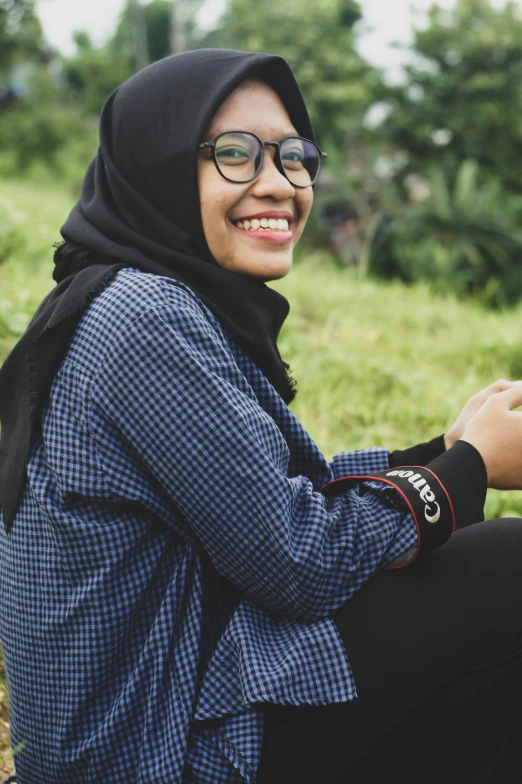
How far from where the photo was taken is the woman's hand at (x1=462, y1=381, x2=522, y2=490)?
4.47 ft

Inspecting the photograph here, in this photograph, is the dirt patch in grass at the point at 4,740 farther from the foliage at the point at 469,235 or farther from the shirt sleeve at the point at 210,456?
the foliage at the point at 469,235

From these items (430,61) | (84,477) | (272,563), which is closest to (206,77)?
(84,477)

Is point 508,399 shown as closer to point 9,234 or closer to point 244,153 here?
point 244,153

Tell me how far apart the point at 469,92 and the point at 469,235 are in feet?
9.95

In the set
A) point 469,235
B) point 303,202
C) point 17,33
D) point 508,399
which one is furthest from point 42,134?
point 508,399

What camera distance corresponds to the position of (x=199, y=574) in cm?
120

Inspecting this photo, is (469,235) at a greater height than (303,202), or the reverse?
(303,202)

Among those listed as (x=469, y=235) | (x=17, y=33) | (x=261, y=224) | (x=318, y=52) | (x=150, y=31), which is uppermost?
(x=150, y=31)

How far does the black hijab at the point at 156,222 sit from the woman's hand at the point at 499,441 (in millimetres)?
367

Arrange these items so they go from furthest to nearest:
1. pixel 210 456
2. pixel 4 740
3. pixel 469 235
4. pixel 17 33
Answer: pixel 17 33 → pixel 469 235 → pixel 4 740 → pixel 210 456

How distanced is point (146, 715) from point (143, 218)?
33.6 inches

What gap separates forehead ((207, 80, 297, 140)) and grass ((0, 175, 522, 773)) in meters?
1.53

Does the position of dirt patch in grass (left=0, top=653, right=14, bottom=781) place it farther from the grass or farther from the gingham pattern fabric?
the grass

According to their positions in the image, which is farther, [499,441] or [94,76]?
[94,76]
